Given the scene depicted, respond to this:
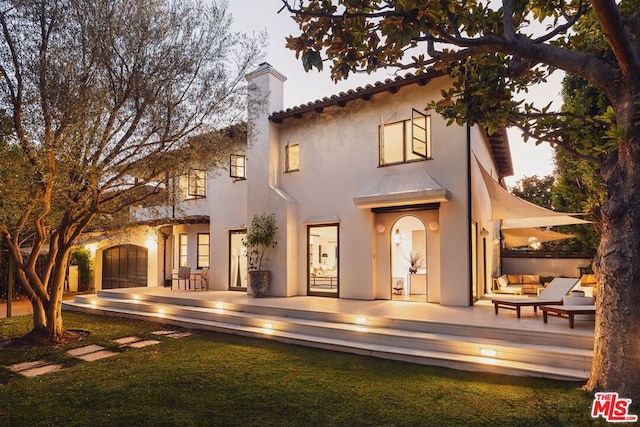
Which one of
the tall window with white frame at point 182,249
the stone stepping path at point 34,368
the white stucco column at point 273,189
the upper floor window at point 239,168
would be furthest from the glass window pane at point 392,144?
the tall window with white frame at point 182,249

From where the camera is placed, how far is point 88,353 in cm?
885

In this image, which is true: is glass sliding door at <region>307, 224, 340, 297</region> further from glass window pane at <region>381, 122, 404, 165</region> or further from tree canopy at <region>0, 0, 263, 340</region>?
tree canopy at <region>0, 0, 263, 340</region>

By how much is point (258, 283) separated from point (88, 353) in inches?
232

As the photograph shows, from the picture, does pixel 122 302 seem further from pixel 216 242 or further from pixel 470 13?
pixel 470 13

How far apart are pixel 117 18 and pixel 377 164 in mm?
8159

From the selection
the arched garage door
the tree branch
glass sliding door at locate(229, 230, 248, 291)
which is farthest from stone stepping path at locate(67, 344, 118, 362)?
the arched garage door

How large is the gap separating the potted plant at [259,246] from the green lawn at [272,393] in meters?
5.15

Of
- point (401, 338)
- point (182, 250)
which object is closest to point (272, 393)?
point (401, 338)

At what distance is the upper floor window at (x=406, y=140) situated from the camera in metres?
12.2

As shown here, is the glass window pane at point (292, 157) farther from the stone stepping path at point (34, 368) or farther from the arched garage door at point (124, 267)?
the arched garage door at point (124, 267)

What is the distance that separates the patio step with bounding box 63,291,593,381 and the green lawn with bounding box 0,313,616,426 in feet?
0.87

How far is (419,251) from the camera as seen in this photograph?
61.8ft

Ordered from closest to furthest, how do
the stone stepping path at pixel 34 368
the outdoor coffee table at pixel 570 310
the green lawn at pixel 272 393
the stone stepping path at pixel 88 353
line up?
the green lawn at pixel 272 393 < the stone stepping path at pixel 34 368 < the stone stepping path at pixel 88 353 < the outdoor coffee table at pixel 570 310

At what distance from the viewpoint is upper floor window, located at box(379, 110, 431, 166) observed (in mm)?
12164
